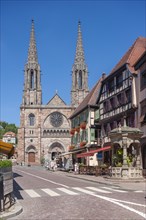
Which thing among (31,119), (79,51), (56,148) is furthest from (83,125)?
(79,51)

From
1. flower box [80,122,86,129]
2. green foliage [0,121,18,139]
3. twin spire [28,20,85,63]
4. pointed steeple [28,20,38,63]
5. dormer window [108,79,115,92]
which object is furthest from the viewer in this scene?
green foliage [0,121,18,139]

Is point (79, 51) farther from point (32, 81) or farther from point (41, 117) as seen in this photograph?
point (41, 117)

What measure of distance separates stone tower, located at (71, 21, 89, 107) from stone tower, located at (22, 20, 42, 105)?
325 inches

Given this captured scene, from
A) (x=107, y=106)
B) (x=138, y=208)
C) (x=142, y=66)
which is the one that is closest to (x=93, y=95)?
(x=107, y=106)

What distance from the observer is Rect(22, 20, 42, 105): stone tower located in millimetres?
80375

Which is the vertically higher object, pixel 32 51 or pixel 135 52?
pixel 32 51

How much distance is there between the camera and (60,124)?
80312mm

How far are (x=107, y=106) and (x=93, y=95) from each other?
839 cm

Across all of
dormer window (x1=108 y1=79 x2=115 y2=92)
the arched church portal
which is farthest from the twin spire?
dormer window (x1=108 y1=79 x2=115 y2=92)

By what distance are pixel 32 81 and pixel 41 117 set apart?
9356 mm

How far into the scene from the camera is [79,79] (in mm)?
84188

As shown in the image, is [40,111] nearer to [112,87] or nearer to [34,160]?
[34,160]

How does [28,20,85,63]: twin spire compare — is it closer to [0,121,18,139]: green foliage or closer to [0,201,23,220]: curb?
[0,121,18,139]: green foliage

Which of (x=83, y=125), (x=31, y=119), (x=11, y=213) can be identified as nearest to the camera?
(x=11, y=213)
